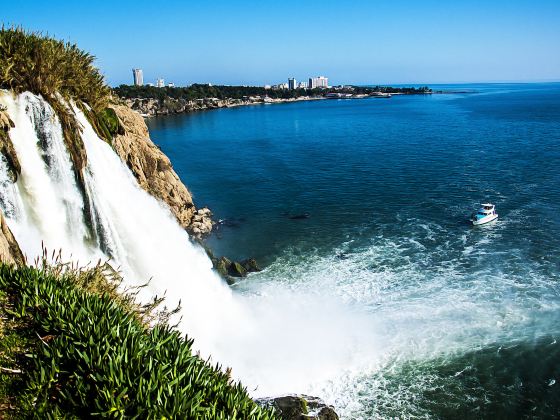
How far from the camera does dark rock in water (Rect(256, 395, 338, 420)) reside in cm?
1510

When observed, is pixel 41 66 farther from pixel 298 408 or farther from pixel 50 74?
pixel 298 408

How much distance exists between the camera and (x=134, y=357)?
7734 millimetres

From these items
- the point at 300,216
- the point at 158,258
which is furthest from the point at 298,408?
the point at 300,216

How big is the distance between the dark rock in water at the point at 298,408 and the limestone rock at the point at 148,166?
19511mm

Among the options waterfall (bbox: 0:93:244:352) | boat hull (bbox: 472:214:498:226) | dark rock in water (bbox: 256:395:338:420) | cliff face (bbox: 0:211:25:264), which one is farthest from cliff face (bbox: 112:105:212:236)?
boat hull (bbox: 472:214:498:226)

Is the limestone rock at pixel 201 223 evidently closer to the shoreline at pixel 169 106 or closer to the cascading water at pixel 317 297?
the cascading water at pixel 317 297

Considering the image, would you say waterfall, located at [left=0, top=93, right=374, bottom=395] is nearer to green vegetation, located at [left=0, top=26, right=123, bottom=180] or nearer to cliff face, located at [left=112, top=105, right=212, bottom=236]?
green vegetation, located at [left=0, top=26, right=123, bottom=180]

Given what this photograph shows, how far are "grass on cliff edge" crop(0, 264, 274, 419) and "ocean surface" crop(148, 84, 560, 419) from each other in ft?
40.1

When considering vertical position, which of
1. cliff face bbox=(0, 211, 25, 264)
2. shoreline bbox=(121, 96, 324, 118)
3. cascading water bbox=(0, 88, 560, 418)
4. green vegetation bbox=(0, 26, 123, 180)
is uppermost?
shoreline bbox=(121, 96, 324, 118)

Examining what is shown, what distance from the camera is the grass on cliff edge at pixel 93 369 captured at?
7215 mm

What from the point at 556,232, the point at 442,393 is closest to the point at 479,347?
the point at 442,393

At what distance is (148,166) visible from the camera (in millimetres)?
35250

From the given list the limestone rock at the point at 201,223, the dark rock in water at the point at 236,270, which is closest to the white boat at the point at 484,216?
the dark rock in water at the point at 236,270

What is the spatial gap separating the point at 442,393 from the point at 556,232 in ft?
74.9
